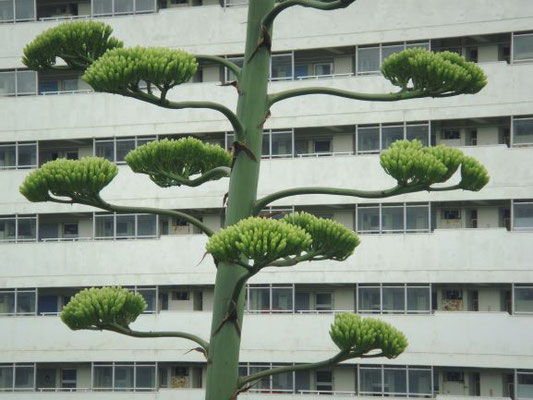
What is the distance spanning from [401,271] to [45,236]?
1116 cm

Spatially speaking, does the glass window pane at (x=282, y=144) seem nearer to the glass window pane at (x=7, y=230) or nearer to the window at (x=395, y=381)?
the window at (x=395, y=381)

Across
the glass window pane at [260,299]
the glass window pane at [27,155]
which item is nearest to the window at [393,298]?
the glass window pane at [260,299]

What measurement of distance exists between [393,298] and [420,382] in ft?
7.69

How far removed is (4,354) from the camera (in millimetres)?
31969

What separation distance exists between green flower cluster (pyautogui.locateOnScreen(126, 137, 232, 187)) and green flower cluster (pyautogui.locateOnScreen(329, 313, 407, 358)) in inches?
95.6

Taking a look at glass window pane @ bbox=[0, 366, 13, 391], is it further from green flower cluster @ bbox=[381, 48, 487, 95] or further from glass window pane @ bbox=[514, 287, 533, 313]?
green flower cluster @ bbox=[381, 48, 487, 95]

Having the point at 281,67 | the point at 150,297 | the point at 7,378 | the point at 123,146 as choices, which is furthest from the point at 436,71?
the point at 7,378

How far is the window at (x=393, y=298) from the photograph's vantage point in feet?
95.6

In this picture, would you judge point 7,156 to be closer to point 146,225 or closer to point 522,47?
point 146,225

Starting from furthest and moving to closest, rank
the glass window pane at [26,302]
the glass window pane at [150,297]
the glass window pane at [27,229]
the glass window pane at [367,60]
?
the glass window pane at [27,229] → the glass window pane at [26,302] → the glass window pane at [150,297] → the glass window pane at [367,60]

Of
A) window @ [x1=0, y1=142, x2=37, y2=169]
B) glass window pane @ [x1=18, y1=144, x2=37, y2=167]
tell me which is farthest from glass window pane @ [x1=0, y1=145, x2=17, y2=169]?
glass window pane @ [x1=18, y1=144, x2=37, y2=167]

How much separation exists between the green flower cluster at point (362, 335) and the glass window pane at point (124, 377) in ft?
70.2

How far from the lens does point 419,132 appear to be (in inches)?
1164

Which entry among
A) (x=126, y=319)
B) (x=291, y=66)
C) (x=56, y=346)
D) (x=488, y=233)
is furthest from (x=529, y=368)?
(x=126, y=319)
